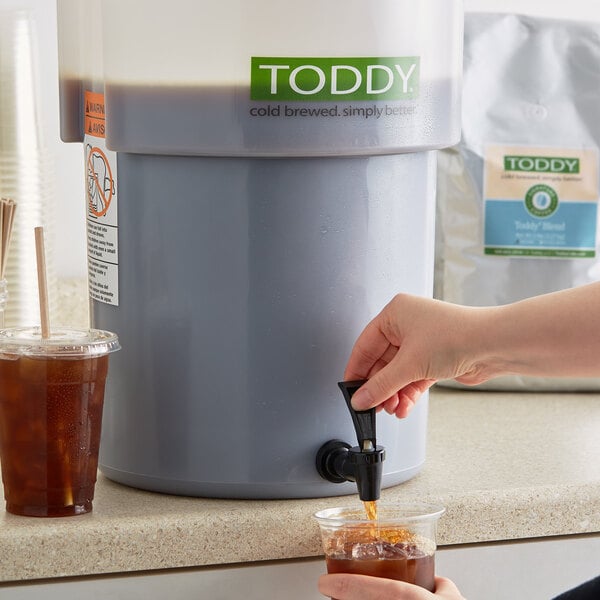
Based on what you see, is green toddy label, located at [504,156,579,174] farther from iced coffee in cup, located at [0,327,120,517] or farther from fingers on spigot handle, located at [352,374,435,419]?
iced coffee in cup, located at [0,327,120,517]

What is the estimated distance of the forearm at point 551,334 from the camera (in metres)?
0.90

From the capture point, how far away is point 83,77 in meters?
1.08

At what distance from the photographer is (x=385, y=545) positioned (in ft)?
3.10

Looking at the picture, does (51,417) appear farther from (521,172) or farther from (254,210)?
(521,172)

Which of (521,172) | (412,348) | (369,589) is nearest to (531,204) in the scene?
(521,172)

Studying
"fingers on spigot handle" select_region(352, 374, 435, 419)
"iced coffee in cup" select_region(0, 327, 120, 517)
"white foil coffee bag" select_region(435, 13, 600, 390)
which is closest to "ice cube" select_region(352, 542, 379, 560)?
"fingers on spigot handle" select_region(352, 374, 435, 419)

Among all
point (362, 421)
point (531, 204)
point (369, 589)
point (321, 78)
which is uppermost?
point (321, 78)

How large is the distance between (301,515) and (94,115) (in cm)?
37

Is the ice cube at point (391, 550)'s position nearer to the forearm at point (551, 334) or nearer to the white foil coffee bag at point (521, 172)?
the forearm at point (551, 334)

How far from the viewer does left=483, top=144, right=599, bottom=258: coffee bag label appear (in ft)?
4.63

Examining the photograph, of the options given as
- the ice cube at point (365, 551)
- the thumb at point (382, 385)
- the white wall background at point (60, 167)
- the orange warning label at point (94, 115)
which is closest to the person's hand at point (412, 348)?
the thumb at point (382, 385)

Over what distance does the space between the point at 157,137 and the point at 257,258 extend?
0.12 meters

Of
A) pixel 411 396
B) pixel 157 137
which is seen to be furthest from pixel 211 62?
pixel 411 396

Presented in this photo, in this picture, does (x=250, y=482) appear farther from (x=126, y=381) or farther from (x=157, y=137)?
(x=157, y=137)
